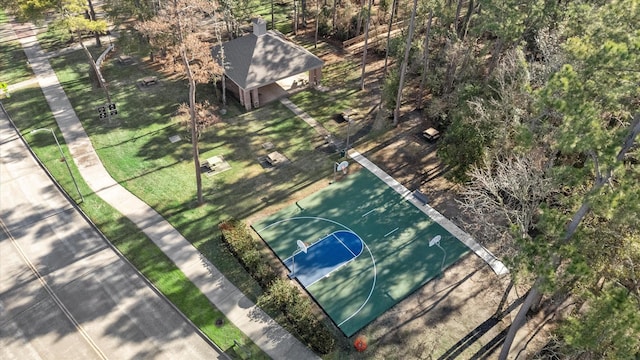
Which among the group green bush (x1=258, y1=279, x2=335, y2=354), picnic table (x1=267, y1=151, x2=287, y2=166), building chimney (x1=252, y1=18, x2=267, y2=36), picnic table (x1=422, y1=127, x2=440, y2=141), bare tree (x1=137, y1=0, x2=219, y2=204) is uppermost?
bare tree (x1=137, y1=0, x2=219, y2=204)

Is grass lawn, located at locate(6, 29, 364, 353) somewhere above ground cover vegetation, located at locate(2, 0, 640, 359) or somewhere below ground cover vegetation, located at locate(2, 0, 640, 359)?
below

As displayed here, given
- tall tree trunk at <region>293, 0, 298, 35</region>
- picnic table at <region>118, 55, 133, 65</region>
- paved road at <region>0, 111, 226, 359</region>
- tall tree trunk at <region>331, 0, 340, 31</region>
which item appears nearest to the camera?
paved road at <region>0, 111, 226, 359</region>

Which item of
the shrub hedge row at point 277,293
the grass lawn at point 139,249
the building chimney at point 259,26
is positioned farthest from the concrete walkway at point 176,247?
the building chimney at point 259,26

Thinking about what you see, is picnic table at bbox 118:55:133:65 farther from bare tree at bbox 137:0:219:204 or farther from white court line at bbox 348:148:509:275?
white court line at bbox 348:148:509:275

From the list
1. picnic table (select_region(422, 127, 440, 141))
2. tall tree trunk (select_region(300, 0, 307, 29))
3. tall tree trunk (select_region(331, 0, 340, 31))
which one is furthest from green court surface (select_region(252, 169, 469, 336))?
tall tree trunk (select_region(300, 0, 307, 29))

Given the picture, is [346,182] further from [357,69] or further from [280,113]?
[357,69]

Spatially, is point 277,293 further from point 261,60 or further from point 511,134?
point 261,60
